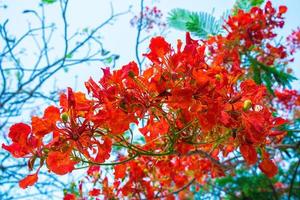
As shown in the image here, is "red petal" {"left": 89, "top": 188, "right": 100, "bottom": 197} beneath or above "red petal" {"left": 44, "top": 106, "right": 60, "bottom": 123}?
above

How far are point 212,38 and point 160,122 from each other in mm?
2643

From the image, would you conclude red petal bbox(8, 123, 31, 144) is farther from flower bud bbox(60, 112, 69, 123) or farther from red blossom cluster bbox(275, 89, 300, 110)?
red blossom cluster bbox(275, 89, 300, 110)

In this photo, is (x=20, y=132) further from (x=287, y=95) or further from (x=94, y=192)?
(x=287, y=95)

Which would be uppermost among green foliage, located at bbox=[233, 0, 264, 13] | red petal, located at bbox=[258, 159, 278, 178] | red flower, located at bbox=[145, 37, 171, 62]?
green foliage, located at bbox=[233, 0, 264, 13]

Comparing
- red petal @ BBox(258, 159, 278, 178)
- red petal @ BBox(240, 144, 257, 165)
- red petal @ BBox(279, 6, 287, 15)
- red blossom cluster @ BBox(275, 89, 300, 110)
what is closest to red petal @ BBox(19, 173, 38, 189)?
red petal @ BBox(240, 144, 257, 165)

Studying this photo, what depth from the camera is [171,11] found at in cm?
437

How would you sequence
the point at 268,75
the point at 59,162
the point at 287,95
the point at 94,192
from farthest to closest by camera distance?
the point at 287,95
the point at 268,75
the point at 94,192
the point at 59,162

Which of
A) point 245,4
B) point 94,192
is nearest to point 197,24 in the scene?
point 245,4

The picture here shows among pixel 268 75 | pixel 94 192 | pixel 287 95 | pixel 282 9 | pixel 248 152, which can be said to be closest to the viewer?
pixel 248 152

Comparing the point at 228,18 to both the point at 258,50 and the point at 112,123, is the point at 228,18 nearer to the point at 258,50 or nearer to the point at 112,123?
the point at 258,50

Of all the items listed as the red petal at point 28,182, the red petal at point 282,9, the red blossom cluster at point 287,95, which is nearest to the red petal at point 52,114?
the red petal at point 28,182

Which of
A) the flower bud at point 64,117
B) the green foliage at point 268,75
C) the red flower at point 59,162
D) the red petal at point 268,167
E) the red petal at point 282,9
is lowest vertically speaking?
the red flower at point 59,162

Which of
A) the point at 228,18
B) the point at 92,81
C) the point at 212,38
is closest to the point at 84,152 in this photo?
the point at 92,81

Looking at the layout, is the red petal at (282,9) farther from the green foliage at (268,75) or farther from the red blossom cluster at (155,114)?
the red blossom cluster at (155,114)
